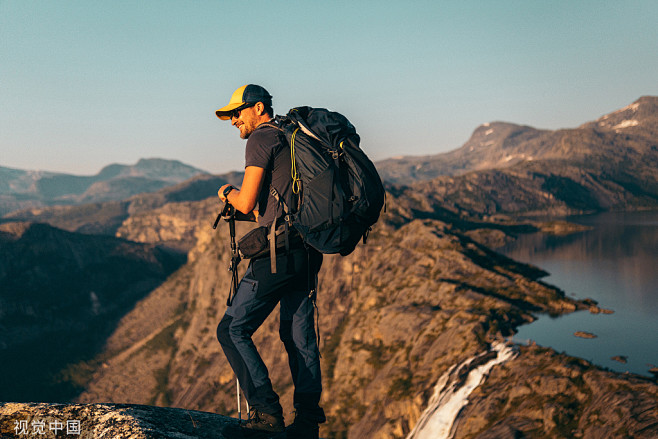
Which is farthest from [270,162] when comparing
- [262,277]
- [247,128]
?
[262,277]

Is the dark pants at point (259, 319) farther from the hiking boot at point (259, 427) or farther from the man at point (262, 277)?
the hiking boot at point (259, 427)

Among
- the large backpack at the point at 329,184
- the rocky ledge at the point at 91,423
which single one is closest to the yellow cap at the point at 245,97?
the large backpack at the point at 329,184

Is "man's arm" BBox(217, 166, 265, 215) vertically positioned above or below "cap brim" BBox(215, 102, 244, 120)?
below

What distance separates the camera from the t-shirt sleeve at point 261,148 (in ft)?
20.7

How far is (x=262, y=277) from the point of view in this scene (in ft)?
21.2

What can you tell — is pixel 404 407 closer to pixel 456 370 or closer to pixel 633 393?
pixel 456 370

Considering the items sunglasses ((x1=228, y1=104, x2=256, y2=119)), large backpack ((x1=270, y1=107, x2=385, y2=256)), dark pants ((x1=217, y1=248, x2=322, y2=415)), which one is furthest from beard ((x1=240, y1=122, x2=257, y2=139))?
dark pants ((x1=217, y1=248, x2=322, y2=415))

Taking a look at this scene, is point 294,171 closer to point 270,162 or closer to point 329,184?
point 270,162

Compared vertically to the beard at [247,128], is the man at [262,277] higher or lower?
lower

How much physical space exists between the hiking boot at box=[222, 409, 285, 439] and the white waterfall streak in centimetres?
7884

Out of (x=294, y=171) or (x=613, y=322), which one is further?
(x=613, y=322)

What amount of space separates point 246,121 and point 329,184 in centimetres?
200

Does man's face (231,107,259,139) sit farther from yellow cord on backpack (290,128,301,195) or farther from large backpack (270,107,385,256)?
yellow cord on backpack (290,128,301,195)

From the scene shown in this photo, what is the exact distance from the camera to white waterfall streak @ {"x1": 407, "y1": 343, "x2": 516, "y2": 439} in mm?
79938
